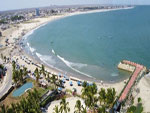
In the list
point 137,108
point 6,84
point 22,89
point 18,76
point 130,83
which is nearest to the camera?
point 137,108

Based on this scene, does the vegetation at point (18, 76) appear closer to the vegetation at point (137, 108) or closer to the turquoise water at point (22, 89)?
the turquoise water at point (22, 89)

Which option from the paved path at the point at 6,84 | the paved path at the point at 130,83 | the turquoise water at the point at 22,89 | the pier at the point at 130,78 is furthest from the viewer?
the paved path at the point at 6,84

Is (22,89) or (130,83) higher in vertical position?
(130,83)

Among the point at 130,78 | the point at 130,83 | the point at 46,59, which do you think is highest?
the point at 130,78

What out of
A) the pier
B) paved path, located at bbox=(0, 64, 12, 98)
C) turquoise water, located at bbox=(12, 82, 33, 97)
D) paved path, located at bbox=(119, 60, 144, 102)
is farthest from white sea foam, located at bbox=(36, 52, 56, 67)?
paved path, located at bbox=(119, 60, 144, 102)

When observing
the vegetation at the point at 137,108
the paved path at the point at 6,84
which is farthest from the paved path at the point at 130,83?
the paved path at the point at 6,84

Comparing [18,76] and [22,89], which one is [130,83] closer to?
[22,89]

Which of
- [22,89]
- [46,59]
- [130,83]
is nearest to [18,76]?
[22,89]

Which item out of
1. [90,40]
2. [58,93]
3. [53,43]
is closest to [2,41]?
[53,43]

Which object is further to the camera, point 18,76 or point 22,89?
point 18,76

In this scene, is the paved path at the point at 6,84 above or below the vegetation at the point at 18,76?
below
